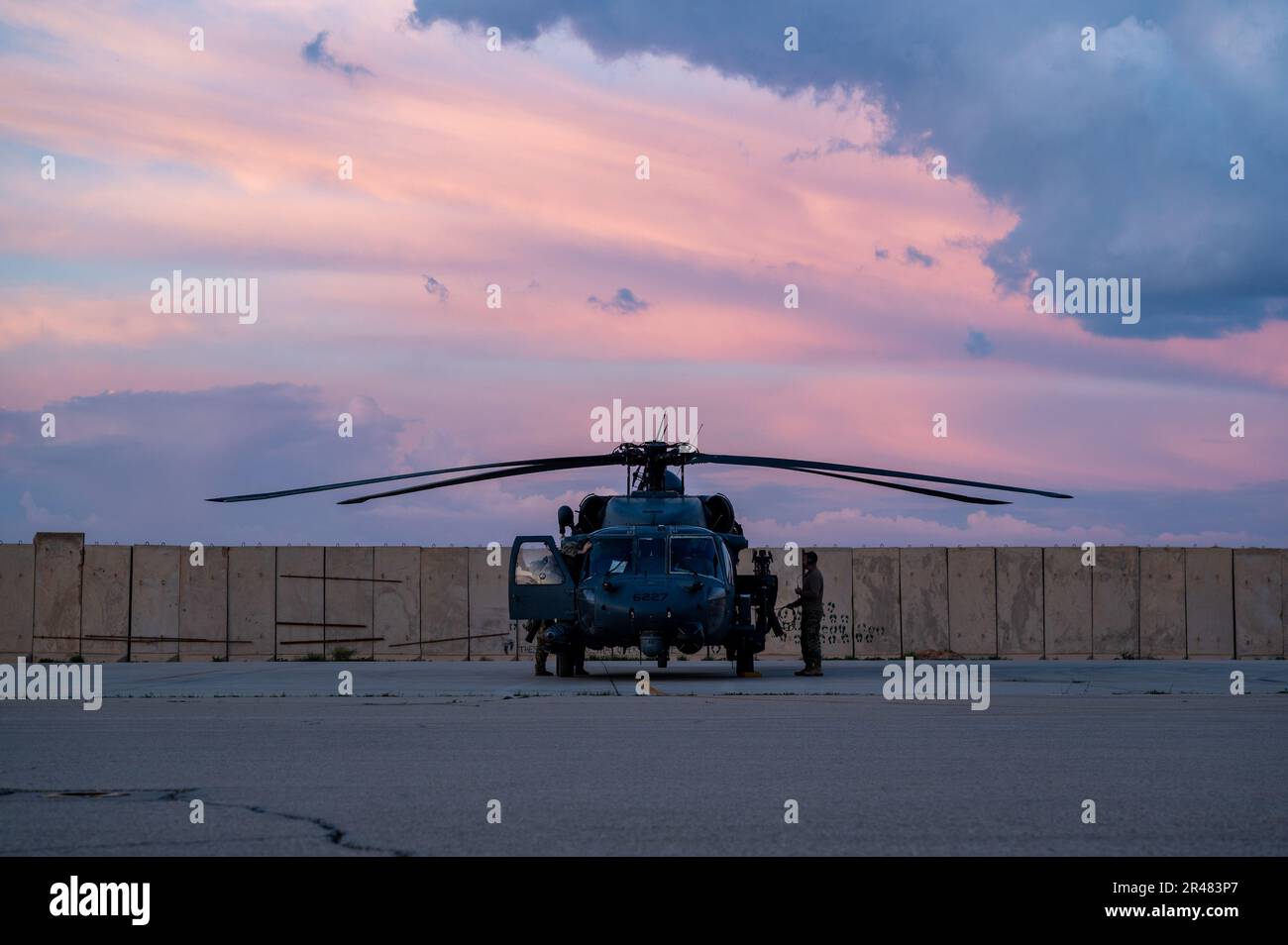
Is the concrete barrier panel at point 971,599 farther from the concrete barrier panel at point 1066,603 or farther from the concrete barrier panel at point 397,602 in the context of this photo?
the concrete barrier panel at point 397,602

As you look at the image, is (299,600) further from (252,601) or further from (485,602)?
(485,602)

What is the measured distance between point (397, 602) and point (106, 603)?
18.6 ft

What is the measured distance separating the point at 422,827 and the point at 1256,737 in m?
7.01

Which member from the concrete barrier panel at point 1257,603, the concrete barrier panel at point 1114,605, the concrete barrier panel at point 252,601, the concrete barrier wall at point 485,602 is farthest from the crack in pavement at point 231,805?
the concrete barrier panel at point 1257,603

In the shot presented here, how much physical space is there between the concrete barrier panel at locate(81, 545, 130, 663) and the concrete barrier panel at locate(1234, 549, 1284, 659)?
2236 centimetres

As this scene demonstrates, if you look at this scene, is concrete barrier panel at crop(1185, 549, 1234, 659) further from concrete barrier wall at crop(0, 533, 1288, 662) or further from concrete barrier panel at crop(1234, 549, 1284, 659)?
concrete barrier panel at crop(1234, 549, 1284, 659)

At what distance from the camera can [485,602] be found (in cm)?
2920

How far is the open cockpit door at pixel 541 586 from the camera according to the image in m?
20.0

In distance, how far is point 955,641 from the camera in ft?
95.7

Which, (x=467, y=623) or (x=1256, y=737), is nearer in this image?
(x=1256, y=737)

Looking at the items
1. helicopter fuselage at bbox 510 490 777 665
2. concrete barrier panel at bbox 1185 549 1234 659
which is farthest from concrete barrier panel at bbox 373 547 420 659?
concrete barrier panel at bbox 1185 549 1234 659

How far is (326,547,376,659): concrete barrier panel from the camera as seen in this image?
28.9m
